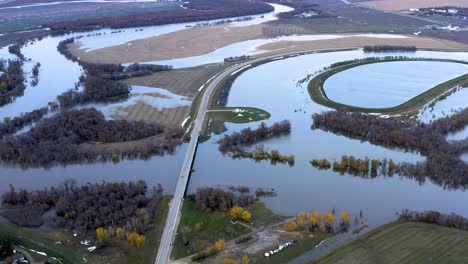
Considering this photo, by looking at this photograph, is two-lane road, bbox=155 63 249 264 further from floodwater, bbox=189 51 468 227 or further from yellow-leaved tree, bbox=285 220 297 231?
yellow-leaved tree, bbox=285 220 297 231

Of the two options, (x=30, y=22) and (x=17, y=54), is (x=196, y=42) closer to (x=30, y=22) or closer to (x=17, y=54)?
(x=17, y=54)

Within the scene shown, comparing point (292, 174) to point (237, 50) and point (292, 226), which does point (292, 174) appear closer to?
point (292, 226)

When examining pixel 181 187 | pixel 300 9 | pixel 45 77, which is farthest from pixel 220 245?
pixel 300 9

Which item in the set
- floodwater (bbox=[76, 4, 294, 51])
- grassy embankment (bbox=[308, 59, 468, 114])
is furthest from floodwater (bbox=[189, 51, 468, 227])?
floodwater (bbox=[76, 4, 294, 51])

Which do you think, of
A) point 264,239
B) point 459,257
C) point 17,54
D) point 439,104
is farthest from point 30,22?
point 459,257

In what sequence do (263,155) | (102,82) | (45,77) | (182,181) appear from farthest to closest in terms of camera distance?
(45,77), (102,82), (263,155), (182,181)

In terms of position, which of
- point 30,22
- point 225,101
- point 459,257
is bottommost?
point 459,257
